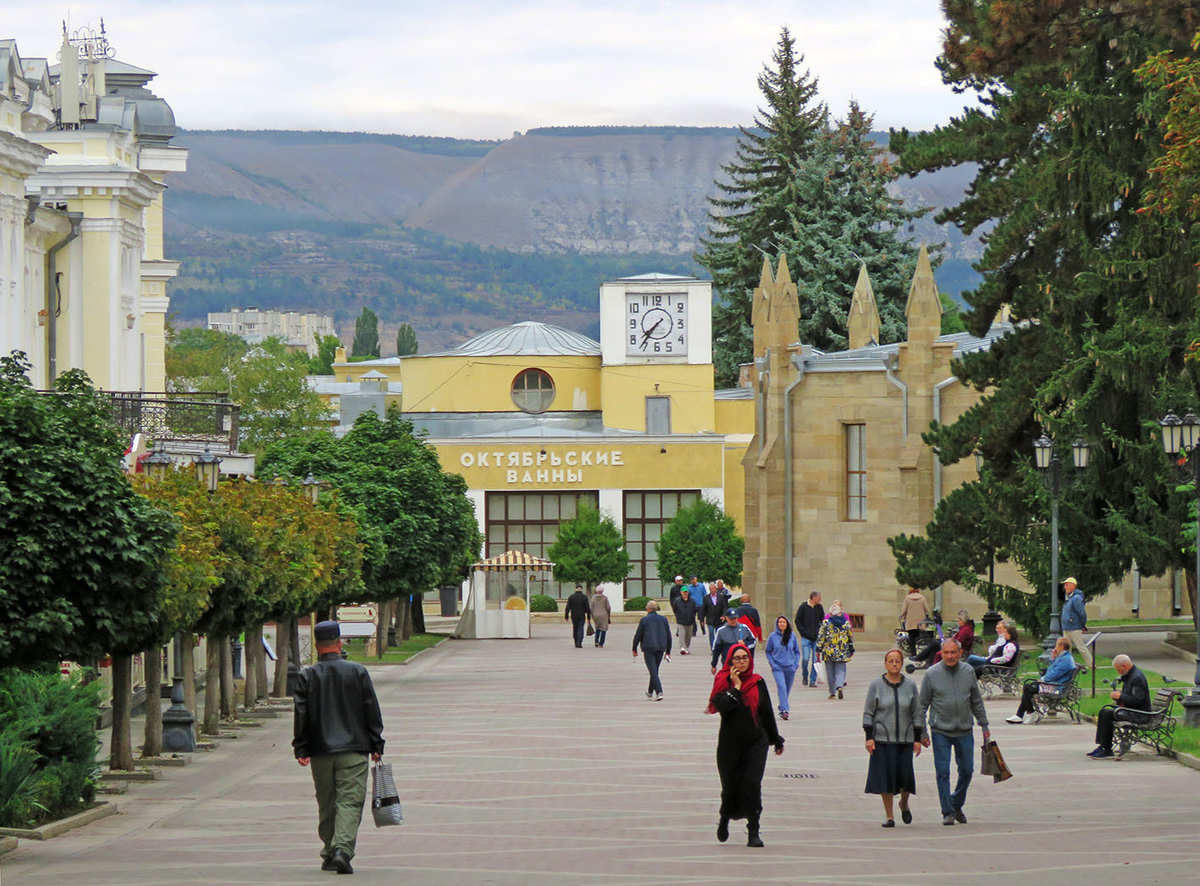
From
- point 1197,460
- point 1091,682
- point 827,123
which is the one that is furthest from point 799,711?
point 827,123

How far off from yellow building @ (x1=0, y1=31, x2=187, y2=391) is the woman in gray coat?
1994 centimetres

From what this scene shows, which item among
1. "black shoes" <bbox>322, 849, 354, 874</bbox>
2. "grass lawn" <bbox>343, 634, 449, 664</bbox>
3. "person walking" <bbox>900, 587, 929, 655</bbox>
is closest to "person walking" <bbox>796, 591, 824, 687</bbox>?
"person walking" <bbox>900, 587, 929, 655</bbox>

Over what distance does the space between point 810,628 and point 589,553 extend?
3716 centimetres

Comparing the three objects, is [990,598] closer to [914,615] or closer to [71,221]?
[914,615]

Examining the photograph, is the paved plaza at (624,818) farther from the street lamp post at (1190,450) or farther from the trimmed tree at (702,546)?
the trimmed tree at (702,546)

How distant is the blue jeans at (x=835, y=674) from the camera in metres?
28.4

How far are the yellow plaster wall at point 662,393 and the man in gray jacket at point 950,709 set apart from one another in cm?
6319

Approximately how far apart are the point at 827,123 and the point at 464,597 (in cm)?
2587

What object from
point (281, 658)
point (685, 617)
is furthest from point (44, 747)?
point (685, 617)

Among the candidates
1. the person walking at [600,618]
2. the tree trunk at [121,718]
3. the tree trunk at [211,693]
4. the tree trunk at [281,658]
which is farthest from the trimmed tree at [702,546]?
the tree trunk at [121,718]

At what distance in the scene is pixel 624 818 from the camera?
1574 centimetres

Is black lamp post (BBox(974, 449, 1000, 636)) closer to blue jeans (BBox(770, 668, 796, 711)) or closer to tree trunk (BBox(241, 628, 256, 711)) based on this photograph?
blue jeans (BBox(770, 668, 796, 711))

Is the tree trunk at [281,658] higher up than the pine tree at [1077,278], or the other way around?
the pine tree at [1077,278]

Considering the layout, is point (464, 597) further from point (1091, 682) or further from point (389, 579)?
point (1091, 682)
